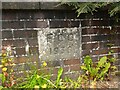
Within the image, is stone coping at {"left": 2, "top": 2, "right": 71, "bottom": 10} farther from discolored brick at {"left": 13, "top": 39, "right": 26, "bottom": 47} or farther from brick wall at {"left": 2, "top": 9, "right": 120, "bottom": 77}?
discolored brick at {"left": 13, "top": 39, "right": 26, "bottom": 47}

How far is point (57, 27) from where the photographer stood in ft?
11.5

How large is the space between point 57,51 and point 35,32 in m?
0.44

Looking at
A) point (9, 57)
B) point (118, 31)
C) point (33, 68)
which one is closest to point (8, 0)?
point (9, 57)

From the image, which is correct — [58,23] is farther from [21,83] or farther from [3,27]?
[21,83]

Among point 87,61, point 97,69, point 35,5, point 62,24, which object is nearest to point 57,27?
point 62,24

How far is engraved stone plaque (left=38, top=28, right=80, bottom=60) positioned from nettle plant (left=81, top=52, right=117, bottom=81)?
0.18 meters

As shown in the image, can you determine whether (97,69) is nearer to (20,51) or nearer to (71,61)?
(71,61)

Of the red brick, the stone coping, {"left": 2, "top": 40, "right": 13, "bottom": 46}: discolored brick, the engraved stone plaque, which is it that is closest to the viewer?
the stone coping

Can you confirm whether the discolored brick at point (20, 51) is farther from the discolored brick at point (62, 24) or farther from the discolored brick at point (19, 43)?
the discolored brick at point (62, 24)

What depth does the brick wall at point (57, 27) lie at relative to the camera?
3.31 m

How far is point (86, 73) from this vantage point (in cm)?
371

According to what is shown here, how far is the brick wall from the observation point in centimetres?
331

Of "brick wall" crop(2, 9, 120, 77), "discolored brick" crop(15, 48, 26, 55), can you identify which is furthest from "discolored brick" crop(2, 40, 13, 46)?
"discolored brick" crop(15, 48, 26, 55)

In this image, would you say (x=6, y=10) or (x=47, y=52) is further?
(x=47, y=52)
